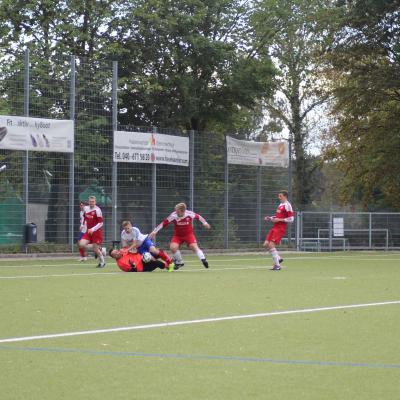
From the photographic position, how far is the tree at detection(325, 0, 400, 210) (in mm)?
45250

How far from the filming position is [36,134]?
31.2m

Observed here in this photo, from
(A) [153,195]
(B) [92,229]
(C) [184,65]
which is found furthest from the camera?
(C) [184,65]

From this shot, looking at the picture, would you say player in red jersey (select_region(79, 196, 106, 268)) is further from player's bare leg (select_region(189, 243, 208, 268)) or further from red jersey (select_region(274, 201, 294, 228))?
red jersey (select_region(274, 201, 294, 228))

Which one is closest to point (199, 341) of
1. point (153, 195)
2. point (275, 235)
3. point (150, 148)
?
point (275, 235)

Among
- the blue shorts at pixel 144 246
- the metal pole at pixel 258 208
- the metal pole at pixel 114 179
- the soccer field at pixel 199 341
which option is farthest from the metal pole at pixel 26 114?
the soccer field at pixel 199 341

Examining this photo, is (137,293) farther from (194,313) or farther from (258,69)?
(258,69)

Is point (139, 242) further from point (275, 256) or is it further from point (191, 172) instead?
point (191, 172)

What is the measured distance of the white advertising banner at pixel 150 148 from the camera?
3381 cm

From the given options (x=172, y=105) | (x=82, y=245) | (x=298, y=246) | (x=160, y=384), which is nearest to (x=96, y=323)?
(x=160, y=384)

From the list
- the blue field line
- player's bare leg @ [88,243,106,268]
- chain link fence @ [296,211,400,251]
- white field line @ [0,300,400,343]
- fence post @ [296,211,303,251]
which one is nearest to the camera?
the blue field line

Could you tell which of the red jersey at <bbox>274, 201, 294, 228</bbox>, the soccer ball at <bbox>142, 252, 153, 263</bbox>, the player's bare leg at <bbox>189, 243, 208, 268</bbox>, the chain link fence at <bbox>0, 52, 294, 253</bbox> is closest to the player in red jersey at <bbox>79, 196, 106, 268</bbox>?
the player's bare leg at <bbox>189, 243, 208, 268</bbox>

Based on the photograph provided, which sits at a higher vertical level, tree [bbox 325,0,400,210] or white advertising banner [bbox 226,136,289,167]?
tree [bbox 325,0,400,210]

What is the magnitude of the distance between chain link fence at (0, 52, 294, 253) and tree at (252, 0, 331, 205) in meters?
12.9

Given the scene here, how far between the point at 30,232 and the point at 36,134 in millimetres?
2889
